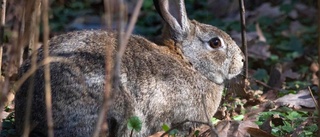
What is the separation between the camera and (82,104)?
5.38m

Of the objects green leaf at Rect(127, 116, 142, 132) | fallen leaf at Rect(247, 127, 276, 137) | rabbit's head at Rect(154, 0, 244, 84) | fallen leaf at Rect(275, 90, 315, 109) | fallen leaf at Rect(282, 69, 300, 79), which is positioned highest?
rabbit's head at Rect(154, 0, 244, 84)

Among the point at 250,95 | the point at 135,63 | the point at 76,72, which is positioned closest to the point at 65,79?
the point at 76,72

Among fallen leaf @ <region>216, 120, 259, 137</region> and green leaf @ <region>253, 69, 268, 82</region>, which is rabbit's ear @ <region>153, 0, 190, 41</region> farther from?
green leaf @ <region>253, 69, 268, 82</region>

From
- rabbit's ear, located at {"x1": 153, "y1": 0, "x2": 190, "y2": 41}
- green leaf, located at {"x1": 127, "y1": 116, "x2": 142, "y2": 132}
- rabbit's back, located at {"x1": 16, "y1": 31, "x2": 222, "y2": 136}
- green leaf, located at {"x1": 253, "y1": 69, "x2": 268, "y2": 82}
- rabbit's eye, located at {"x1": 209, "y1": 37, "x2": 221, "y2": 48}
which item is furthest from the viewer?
green leaf, located at {"x1": 253, "y1": 69, "x2": 268, "y2": 82}

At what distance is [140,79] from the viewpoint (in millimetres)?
5668

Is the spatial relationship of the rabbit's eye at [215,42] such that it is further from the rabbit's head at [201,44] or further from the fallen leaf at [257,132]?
the fallen leaf at [257,132]

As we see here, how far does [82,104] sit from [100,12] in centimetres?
544

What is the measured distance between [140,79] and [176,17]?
3.24 ft

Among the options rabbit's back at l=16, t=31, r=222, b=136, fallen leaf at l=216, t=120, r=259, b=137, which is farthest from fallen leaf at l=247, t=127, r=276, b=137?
rabbit's back at l=16, t=31, r=222, b=136

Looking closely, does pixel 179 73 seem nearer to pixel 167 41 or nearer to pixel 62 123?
pixel 167 41

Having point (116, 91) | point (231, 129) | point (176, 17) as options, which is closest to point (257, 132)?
point (231, 129)

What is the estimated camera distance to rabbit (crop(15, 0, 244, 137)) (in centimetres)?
539

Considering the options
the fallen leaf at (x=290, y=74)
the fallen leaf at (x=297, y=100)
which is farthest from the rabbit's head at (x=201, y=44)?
the fallen leaf at (x=290, y=74)

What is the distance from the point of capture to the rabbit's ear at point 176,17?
20.9 ft
